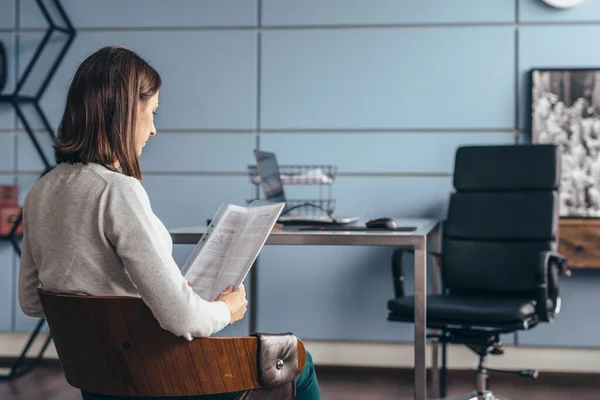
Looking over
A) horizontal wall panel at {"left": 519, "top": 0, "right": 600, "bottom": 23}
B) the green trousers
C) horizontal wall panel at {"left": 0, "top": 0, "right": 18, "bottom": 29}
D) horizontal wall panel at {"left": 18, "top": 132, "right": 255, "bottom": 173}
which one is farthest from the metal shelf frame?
the green trousers

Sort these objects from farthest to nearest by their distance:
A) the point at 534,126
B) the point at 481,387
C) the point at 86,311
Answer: the point at 534,126 < the point at 481,387 < the point at 86,311

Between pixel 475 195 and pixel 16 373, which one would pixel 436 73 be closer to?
pixel 475 195

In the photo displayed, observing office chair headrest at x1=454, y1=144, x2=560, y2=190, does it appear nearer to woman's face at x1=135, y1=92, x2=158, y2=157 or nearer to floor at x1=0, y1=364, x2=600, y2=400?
floor at x1=0, y1=364, x2=600, y2=400

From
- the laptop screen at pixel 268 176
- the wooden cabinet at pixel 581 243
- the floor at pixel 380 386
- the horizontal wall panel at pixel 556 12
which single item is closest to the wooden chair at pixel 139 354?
the laptop screen at pixel 268 176

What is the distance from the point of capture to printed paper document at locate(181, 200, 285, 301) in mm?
1538

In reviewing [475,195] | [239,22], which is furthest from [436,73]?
[239,22]

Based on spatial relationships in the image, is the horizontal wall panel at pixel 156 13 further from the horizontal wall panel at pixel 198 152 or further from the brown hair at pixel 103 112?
the brown hair at pixel 103 112

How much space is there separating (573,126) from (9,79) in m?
3.03

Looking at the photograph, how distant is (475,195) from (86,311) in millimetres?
2271

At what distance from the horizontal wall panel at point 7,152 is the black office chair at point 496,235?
2252 millimetres

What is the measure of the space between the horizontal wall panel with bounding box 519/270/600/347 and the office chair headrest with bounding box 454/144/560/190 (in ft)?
2.52

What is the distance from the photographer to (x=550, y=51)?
12.1 feet

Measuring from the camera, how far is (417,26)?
378 centimetres

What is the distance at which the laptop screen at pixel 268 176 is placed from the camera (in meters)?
2.80
